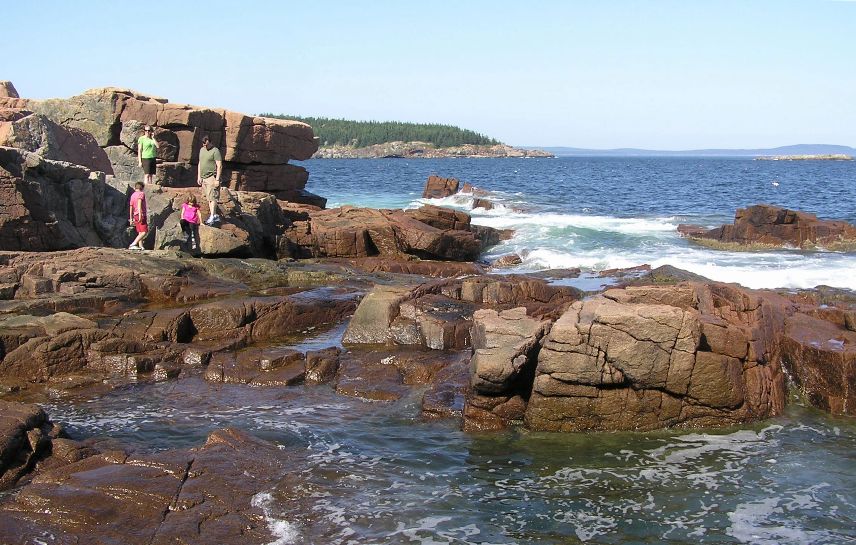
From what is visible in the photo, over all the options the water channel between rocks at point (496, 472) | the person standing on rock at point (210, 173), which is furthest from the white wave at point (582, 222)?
the water channel between rocks at point (496, 472)

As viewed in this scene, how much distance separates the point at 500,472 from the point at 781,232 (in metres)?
23.4

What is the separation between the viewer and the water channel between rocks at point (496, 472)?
7.79 metres

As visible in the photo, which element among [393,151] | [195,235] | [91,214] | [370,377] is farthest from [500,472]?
[393,151]

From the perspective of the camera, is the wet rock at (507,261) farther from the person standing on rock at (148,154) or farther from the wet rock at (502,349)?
the wet rock at (502,349)

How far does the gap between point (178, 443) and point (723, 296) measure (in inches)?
337

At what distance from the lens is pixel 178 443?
9.58 meters

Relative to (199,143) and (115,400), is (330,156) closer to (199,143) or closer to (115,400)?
(199,143)

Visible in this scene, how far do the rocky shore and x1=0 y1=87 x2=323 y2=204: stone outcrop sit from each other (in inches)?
181

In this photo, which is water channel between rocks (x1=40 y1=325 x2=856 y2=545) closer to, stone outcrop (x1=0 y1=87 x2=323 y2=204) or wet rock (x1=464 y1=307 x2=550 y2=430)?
wet rock (x1=464 y1=307 x2=550 y2=430)

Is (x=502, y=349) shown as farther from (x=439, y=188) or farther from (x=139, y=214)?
(x=439, y=188)

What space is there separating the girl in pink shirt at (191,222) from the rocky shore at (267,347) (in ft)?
1.22

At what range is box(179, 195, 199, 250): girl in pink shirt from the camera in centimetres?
2012

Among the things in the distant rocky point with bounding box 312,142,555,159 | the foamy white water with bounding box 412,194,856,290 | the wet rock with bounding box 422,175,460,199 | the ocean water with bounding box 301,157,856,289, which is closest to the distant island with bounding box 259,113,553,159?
the distant rocky point with bounding box 312,142,555,159

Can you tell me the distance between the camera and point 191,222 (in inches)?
795
